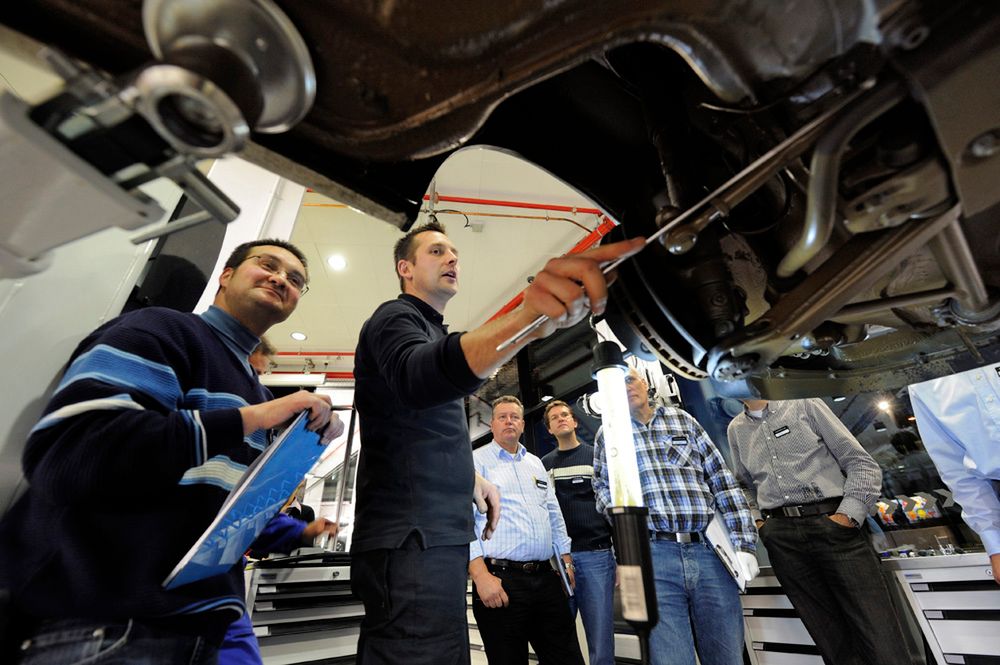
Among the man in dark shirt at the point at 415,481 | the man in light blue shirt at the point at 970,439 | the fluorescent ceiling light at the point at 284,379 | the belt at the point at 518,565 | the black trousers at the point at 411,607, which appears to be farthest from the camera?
the fluorescent ceiling light at the point at 284,379

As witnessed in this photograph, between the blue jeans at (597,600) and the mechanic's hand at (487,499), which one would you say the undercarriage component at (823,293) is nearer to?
the mechanic's hand at (487,499)

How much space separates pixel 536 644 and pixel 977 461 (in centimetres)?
220

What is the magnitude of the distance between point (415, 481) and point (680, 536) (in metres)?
1.79

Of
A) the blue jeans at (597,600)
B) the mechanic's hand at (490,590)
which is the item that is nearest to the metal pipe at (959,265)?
the mechanic's hand at (490,590)

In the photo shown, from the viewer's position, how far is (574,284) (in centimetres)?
65

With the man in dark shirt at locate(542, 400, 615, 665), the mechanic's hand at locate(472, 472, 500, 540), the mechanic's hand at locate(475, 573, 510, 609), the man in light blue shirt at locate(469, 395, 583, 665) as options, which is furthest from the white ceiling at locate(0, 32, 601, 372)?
the mechanic's hand at locate(475, 573, 510, 609)

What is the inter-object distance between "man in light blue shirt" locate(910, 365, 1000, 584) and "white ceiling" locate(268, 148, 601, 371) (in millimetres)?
2328

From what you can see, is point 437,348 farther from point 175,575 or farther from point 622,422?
point 175,575

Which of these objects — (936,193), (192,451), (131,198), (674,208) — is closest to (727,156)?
(674,208)

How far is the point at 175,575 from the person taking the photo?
0.74 meters

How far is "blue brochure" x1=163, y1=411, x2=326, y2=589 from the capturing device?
0.76 meters

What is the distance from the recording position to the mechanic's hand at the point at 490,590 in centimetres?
228

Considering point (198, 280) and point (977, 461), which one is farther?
point (977, 461)

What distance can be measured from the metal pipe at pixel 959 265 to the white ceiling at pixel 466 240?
277cm
